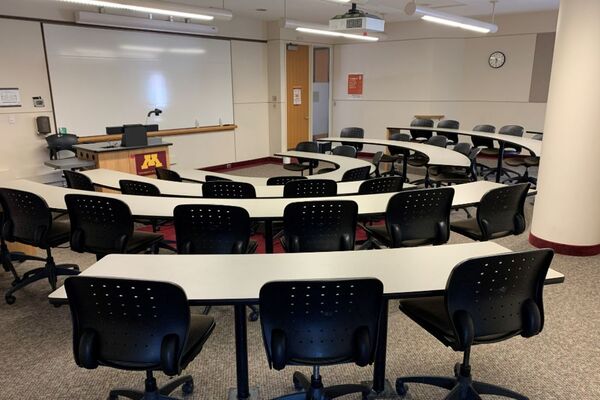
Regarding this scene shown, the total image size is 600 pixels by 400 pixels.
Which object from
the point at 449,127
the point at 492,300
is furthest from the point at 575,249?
the point at 449,127

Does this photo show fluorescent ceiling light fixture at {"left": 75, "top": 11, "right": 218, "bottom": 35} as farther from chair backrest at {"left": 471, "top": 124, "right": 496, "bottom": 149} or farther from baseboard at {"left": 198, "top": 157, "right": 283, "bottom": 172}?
chair backrest at {"left": 471, "top": 124, "right": 496, "bottom": 149}

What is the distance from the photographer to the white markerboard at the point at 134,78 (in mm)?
6457

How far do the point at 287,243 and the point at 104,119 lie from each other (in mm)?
5252

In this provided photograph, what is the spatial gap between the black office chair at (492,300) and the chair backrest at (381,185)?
1855 mm

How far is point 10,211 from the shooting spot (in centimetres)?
339

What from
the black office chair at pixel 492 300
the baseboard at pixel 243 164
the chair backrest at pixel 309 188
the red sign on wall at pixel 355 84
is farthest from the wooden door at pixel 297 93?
the black office chair at pixel 492 300

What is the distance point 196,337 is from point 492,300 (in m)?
1.35

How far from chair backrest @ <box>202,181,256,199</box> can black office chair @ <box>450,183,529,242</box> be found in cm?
174

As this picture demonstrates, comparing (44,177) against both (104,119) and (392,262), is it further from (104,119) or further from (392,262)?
(392,262)

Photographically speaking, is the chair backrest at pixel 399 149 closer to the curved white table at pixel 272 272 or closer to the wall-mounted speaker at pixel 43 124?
the curved white table at pixel 272 272

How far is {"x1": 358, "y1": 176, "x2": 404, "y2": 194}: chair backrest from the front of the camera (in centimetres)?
388

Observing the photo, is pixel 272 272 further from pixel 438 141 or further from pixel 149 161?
pixel 438 141

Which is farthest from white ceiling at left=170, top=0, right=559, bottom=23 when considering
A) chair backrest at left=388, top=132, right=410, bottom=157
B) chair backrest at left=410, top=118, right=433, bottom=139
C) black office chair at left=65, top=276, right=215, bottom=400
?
black office chair at left=65, top=276, right=215, bottom=400

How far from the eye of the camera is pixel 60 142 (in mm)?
6039
